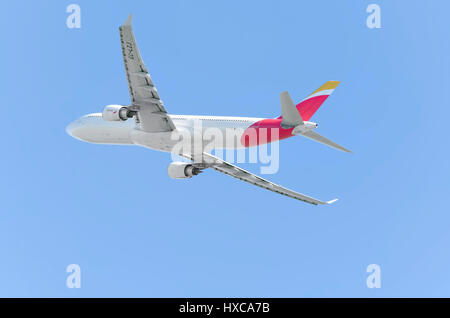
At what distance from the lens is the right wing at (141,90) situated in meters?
52.6

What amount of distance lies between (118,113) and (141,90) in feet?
11.6

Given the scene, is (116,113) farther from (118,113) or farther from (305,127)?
(305,127)

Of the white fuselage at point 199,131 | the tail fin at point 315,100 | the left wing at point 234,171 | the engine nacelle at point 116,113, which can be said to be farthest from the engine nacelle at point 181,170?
the tail fin at point 315,100

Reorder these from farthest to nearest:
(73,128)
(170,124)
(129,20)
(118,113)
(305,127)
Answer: (73,128), (170,124), (118,113), (305,127), (129,20)

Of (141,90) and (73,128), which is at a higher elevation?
(73,128)

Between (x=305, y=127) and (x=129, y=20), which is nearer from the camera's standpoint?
(x=129, y=20)

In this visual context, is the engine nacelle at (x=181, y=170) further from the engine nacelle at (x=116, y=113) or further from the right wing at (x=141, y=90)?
the engine nacelle at (x=116, y=113)

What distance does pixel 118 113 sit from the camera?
58.8 meters

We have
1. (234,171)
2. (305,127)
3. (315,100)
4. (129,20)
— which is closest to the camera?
(129,20)

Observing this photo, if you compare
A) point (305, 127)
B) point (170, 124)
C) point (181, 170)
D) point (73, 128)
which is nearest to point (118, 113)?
point (170, 124)

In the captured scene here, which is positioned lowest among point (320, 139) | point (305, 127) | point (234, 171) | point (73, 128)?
point (234, 171)
